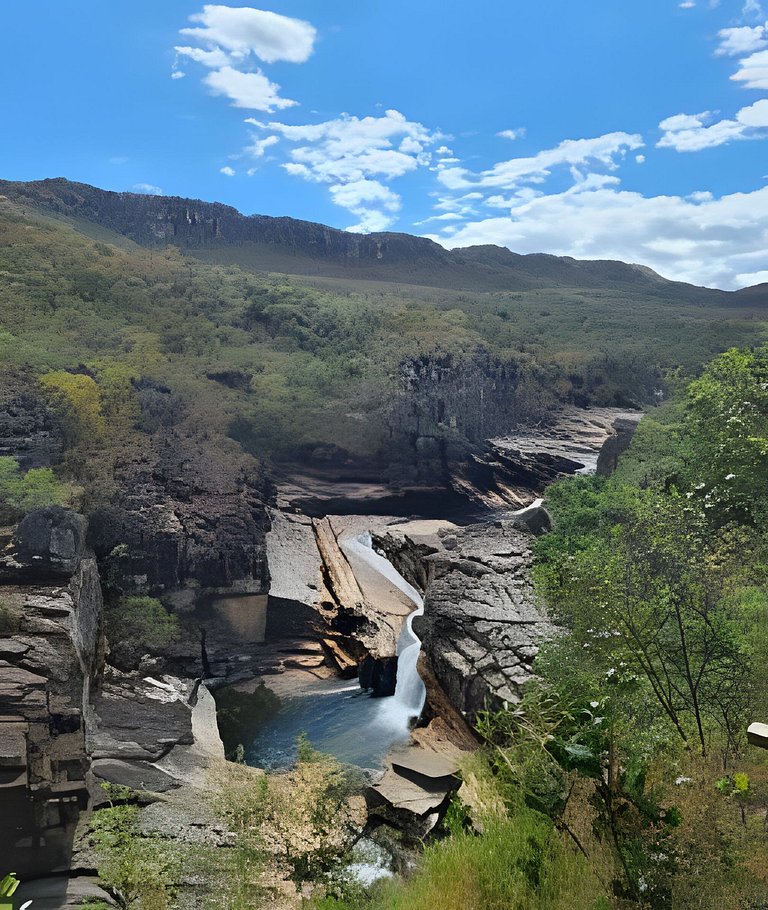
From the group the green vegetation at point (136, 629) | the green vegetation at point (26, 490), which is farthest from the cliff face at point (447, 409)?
the green vegetation at point (26, 490)

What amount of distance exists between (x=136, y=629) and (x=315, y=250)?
77050 millimetres

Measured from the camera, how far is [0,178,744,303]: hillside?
74.7 meters

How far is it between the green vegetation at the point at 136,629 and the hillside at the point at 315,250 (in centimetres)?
5689

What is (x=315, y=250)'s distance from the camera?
91562 millimetres

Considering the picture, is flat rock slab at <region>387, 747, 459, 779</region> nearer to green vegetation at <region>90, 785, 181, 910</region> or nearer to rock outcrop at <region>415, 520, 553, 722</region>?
rock outcrop at <region>415, 520, 553, 722</region>

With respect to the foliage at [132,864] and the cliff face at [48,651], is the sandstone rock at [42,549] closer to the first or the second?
the cliff face at [48,651]

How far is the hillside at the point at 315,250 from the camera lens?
74688mm

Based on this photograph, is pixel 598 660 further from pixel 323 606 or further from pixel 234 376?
pixel 234 376

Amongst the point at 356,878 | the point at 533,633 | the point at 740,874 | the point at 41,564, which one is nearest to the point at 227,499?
the point at 41,564

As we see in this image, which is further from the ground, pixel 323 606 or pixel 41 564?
pixel 41 564

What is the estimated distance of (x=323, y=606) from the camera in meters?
26.6

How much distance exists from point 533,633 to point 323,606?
1184 centimetres

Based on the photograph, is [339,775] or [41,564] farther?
[41,564]

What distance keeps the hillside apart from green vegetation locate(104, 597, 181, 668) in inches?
2240
